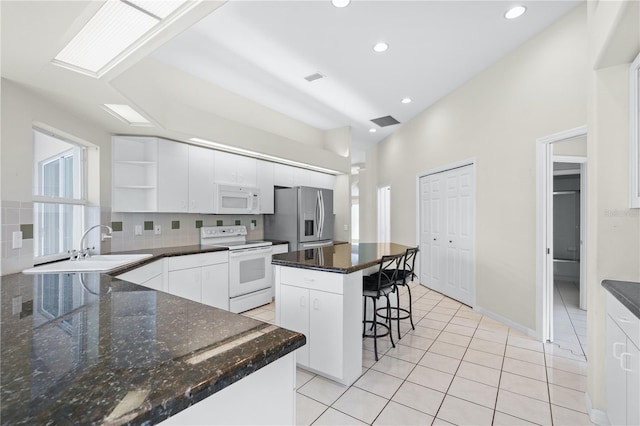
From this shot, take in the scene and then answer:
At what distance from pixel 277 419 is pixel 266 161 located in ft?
13.0

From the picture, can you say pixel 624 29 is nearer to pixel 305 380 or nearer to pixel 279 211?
pixel 305 380

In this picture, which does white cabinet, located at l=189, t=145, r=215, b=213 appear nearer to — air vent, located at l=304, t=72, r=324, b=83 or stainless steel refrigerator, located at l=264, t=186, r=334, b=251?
stainless steel refrigerator, located at l=264, t=186, r=334, b=251

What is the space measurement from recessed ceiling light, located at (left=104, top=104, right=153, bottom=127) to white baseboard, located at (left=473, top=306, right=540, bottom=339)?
14.7 ft

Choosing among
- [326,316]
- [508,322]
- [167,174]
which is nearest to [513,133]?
[508,322]

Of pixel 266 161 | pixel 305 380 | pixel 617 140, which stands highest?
pixel 266 161

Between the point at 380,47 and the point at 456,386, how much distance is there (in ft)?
10.8

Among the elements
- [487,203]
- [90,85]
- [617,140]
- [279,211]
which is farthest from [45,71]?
[487,203]

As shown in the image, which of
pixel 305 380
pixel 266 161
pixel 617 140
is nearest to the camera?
pixel 617 140

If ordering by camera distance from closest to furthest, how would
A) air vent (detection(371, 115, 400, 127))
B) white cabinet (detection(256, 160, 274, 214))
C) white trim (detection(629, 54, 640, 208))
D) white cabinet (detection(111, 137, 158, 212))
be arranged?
white trim (detection(629, 54, 640, 208)) < white cabinet (detection(111, 137, 158, 212)) < white cabinet (detection(256, 160, 274, 214)) < air vent (detection(371, 115, 400, 127))

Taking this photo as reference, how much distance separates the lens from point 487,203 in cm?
365

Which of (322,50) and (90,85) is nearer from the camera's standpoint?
(90,85)

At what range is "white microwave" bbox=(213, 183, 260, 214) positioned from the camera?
3.80m

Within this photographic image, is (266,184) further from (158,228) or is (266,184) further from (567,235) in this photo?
(567,235)

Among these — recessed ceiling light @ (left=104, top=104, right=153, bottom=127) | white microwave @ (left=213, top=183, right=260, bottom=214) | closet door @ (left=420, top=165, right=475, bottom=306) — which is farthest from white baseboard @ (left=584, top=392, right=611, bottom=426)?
recessed ceiling light @ (left=104, top=104, right=153, bottom=127)
